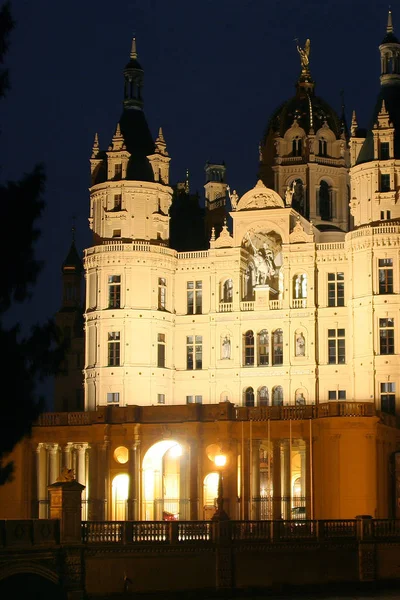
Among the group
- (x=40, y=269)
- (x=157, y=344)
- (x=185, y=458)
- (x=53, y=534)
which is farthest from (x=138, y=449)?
(x=40, y=269)

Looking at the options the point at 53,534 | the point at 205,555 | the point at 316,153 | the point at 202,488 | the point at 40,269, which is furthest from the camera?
the point at 316,153

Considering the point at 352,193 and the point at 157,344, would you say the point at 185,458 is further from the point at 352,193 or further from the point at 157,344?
the point at 352,193

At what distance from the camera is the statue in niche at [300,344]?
86.8 meters

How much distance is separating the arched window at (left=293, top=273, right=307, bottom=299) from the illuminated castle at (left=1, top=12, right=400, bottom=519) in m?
0.05

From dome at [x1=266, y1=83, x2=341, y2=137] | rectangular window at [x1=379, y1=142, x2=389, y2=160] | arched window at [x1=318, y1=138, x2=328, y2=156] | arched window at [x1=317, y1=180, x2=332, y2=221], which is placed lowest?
arched window at [x1=317, y1=180, x2=332, y2=221]

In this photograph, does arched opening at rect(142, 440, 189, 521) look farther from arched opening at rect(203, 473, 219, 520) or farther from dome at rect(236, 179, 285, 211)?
dome at rect(236, 179, 285, 211)

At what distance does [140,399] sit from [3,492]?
9.70 m

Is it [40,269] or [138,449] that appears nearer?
[40,269]

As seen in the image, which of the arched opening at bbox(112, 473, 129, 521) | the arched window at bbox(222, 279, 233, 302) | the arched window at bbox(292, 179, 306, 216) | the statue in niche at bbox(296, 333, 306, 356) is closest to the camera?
the arched opening at bbox(112, 473, 129, 521)

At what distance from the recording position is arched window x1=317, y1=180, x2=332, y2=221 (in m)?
94.8

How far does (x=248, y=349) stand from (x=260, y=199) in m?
8.22

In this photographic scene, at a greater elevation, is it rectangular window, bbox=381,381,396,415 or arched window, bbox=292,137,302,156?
arched window, bbox=292,137,302,156

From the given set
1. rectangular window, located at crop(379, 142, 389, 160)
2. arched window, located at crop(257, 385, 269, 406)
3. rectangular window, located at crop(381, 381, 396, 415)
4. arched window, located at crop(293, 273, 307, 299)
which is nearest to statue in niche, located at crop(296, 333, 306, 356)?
arched window, located at crop(293, 273, 307, 299)

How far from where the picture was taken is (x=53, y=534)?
182 ft
